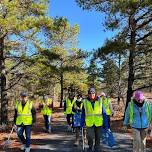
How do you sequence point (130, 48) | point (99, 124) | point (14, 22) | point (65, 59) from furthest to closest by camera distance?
1. point (65, 59)
2. point (130, 48)
3. point (14, 22)
4. point (99, 124)

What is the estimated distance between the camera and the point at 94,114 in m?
12.4

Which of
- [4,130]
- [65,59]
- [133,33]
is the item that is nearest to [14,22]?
[4,130]

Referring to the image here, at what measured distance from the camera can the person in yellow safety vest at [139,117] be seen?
11320 mm

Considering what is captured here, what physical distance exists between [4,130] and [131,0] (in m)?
9.27

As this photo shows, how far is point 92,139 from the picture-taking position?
501 inches

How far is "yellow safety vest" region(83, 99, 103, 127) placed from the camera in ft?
40.6

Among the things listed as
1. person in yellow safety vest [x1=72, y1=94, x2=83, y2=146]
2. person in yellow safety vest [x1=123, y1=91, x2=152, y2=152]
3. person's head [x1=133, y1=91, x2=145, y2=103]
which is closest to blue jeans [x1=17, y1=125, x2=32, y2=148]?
person in yellow safety vest [x1=72, y1=94, x2=83, y2=146]

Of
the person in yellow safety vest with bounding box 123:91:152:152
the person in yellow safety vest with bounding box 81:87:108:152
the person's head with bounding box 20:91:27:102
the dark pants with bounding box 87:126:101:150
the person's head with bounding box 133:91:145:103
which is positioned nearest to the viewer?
the person's head with bounding box 133:91:145:103

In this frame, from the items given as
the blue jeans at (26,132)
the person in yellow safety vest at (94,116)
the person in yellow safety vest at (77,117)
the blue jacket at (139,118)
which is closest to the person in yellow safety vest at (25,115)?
the blue jeans at (26,132)

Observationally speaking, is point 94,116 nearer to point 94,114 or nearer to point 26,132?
point 94,114

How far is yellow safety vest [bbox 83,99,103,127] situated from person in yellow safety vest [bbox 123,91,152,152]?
43.7 inches

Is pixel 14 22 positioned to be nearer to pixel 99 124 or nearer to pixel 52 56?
pixel 52 56

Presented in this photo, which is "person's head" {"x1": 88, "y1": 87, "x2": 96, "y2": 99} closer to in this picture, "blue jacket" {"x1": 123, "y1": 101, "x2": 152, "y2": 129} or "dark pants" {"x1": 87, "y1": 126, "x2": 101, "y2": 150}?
"dark pants" {"x1": 87, "y1": 126, "x2": 101, "y2": 150}

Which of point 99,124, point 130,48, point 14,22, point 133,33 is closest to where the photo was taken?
point 99,124
